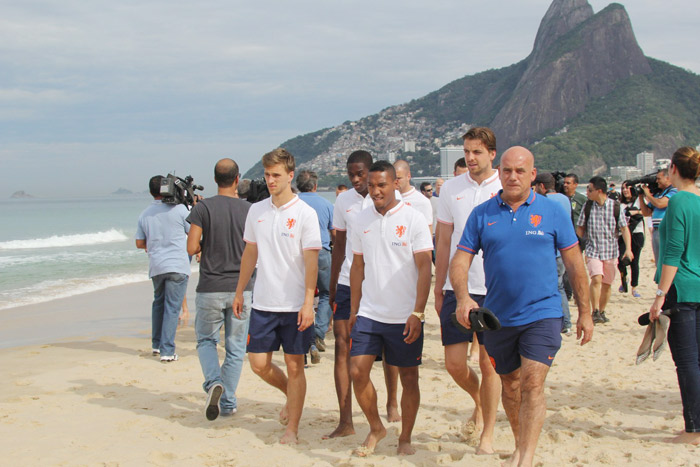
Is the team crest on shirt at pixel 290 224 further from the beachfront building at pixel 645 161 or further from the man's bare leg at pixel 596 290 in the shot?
the beachfront building at pixel 645 161

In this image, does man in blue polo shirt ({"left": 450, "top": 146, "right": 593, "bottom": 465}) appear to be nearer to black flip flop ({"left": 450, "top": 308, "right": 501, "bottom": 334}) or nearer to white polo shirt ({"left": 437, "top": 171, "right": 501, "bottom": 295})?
black flip flop ({"left": 450, "top": 308, "right": 501, "bottom": 334})

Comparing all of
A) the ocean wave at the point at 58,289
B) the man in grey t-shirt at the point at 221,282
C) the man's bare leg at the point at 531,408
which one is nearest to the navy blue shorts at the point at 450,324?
the man's bare leg at the point at 531,408

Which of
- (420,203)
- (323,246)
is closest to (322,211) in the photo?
(323,246)

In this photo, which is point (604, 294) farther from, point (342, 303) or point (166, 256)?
point (166, 256)

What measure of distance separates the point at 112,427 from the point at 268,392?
5.11 feet

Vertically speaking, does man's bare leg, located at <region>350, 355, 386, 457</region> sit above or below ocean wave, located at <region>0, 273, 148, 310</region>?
above

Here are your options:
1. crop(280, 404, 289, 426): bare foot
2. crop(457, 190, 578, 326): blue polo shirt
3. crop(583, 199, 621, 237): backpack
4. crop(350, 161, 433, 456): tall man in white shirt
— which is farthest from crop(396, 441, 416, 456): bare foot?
crop(583, 199, 621, 237): backpack

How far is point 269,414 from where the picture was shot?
5.62 meters

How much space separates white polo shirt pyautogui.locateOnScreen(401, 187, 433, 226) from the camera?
5.65 metres

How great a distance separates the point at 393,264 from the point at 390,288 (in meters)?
0.16

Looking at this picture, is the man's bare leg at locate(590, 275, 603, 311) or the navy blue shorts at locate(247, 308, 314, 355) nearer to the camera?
the navy blue shorts at locate(247, 308, 314, 355)

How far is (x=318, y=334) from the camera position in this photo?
7.86m

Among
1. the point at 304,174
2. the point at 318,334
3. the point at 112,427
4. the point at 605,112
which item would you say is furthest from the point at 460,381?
the point at 605,112

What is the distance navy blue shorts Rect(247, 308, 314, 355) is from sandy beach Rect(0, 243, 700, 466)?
0.73m
